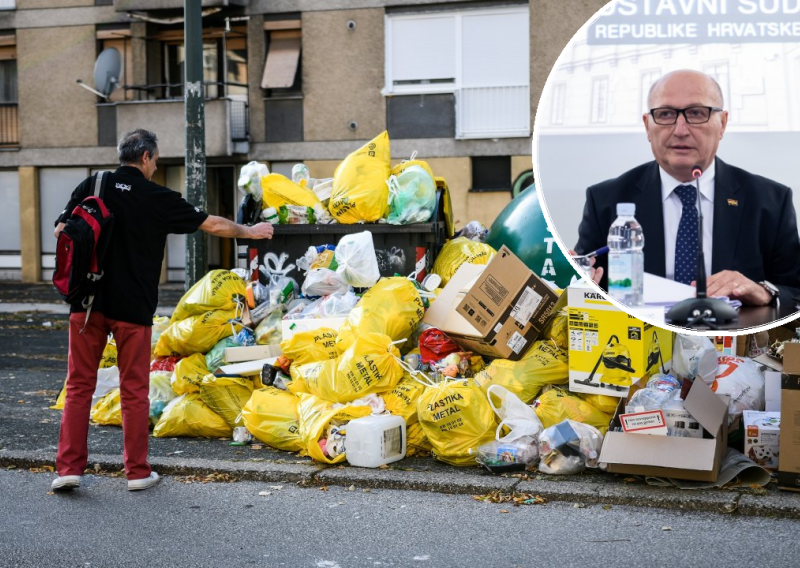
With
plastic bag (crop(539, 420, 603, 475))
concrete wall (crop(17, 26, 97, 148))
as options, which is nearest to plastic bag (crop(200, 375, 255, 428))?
plastic bag (crop(539, 420, 603, 475))

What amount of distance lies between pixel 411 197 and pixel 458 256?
1.71ft

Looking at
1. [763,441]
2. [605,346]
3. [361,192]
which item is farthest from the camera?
[361,192]

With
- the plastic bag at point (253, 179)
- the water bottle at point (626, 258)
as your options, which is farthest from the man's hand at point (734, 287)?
the plastic bag at point (253, 179)

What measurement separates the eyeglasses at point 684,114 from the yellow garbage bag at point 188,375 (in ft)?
14.1

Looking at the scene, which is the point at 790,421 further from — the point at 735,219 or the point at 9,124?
the point at 9,124

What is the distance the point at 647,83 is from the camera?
2105 millimetres

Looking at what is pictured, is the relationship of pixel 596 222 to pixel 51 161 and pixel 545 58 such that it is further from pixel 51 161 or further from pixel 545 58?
pixel 51 161

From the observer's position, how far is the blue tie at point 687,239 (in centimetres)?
→ 211

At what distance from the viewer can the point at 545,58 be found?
19.3m

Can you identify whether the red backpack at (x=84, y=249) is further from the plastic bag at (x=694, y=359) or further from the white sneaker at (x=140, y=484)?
the plastic bag at (x=694, y=359)

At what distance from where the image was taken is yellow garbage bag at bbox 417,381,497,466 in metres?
4.99

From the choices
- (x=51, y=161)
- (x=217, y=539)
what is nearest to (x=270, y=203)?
(x=217, y=539)

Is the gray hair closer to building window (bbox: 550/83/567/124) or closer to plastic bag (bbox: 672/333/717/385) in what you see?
plastic bag (bbox: 672/333/717/385)

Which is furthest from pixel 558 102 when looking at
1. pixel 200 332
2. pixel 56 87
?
pixel 56 87
